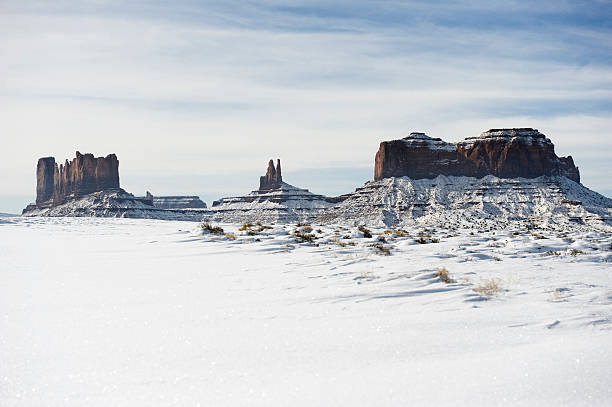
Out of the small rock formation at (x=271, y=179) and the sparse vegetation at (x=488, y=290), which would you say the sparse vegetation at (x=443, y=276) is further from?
the small rock formation at (x=271, y=179)

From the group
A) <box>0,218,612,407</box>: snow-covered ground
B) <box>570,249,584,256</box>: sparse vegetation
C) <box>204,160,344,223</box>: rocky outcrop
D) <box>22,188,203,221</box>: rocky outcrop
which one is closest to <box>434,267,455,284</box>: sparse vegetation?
<box>0,218,612,407</box>: snow-covered ground

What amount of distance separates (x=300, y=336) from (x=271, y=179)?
169 m

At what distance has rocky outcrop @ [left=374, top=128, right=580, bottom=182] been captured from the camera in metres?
119

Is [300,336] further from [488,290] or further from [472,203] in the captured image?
[472,203]

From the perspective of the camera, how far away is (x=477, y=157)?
409ft

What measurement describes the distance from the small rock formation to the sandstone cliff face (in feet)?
164

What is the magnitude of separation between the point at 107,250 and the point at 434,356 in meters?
7.36

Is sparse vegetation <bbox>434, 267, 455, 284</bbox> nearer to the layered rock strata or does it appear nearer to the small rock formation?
the layered rock strata

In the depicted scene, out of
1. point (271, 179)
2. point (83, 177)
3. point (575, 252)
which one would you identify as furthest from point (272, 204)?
point (575, 252)

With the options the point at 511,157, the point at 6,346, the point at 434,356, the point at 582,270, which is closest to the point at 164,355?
the point at 6,346

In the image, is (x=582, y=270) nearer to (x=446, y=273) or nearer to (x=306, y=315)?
(x=446, y=273)

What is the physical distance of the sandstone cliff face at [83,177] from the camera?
14238cm

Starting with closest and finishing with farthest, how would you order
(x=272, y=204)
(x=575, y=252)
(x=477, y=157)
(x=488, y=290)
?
(x=488, y=290), (x=575, y=252), (x=477, y=157), (x=272, y=204)

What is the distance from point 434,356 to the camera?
9.75ft
